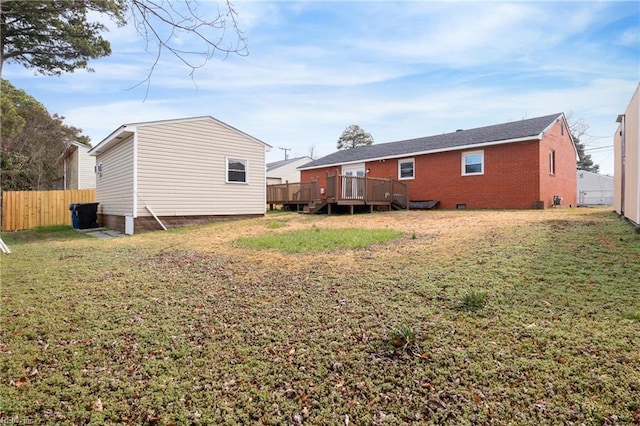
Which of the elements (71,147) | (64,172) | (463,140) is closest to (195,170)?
(463,140)

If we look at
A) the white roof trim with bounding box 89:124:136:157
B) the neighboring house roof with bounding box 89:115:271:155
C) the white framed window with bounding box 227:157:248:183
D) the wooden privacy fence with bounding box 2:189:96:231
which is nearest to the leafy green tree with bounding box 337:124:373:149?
the neighboring house roof with bounding box 89:115:271:155

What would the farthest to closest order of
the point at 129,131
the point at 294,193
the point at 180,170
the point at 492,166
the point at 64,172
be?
1. the point at 64,172
2. the point at 294,193
3. the point at 492,166
4. the point at 180,170
5. the point at 129,131

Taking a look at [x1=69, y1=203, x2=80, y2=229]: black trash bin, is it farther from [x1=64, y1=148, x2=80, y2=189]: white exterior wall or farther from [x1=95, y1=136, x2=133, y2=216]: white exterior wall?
[x1=64, y1=148, x2=80, y2=189]: white exterior wall

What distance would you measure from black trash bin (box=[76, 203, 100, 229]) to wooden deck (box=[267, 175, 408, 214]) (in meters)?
8.55

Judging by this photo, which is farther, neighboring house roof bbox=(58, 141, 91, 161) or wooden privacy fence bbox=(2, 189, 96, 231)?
neighboring house roof bbox=(58, 141, 91, 161)

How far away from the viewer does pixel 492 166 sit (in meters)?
Result: 15.0

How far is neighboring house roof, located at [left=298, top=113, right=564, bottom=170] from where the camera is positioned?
1438 centimetres

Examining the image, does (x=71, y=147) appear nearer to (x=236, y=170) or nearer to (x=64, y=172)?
(x=64, y=172)

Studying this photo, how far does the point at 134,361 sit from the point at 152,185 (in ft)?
32.1

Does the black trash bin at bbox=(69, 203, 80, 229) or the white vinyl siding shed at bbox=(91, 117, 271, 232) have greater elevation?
the white vinyl siding shed at bbox=(91, 117, 271, 232)

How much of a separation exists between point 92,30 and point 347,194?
1178 cm

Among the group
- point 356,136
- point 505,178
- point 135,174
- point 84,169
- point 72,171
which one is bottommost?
point 135,174

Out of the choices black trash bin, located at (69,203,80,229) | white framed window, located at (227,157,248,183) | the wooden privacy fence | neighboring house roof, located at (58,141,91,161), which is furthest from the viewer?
neighboring house roof, located at (58,141,91,161)

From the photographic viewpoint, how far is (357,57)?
33.2 ft
